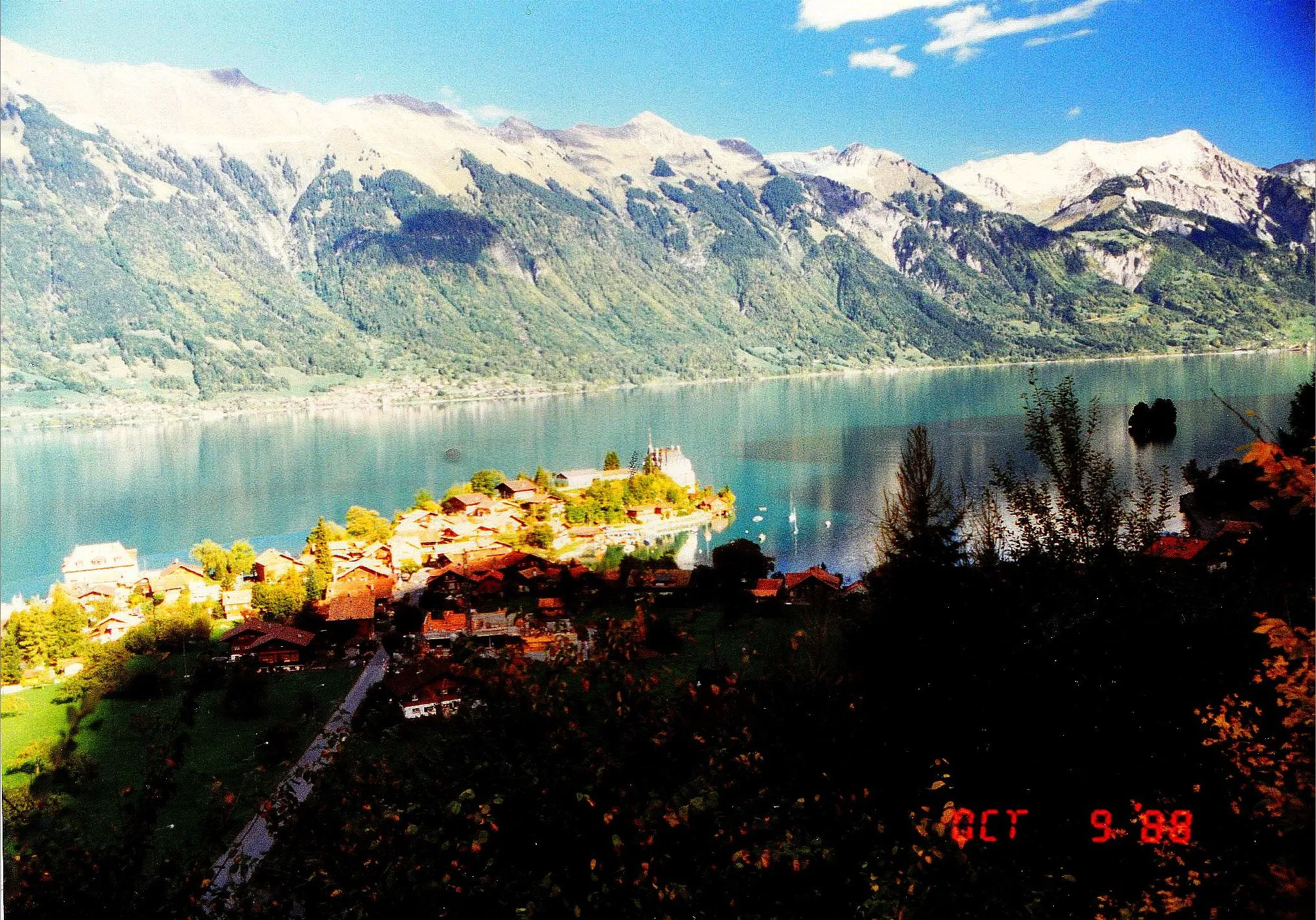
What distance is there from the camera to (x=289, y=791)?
247cm

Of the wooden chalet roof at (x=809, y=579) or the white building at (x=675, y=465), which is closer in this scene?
the wooden chalet roof at (x=809, y=579)

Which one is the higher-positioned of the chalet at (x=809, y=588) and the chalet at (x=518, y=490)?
the chalet at (x=809, y=588)

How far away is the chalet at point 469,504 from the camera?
12492 millimetres

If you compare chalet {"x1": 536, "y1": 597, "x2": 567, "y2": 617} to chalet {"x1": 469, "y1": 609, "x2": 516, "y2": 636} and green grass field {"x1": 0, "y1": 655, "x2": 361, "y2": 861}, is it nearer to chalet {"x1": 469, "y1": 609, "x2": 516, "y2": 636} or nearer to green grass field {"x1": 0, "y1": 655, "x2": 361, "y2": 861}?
chalet {"x1": 469, "y1": 609, "x2": 516, "y2": 636}

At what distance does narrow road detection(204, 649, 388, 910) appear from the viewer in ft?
7.34

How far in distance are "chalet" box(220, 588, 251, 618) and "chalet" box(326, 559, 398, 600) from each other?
0.59 m

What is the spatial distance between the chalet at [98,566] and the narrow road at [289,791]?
4.85 metres

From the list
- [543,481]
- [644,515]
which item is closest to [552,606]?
[644,515]

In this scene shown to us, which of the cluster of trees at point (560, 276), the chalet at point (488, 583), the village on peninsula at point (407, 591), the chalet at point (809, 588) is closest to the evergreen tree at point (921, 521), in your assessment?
the chalet at point (809, 588)

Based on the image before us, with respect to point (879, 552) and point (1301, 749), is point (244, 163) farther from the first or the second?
point (1301, 749)

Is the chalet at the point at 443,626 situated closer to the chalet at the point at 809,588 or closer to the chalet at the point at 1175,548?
the chalet at the point at 809,588

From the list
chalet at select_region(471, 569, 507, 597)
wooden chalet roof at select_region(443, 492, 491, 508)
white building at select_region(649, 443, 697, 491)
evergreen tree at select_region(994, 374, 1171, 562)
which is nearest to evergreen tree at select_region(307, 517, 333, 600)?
chalet at select_region(471, 569, 507, 597)

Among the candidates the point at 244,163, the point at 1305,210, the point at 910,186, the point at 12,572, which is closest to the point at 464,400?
the point at 244,163

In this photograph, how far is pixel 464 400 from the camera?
40562 mm
